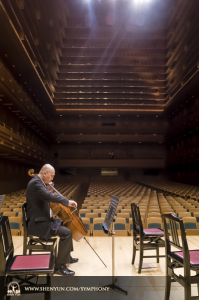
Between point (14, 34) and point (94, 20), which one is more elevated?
point (94, 20)

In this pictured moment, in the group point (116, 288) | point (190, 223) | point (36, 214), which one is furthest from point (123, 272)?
point (190, 223)

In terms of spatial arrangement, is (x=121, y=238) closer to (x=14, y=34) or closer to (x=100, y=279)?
(x=100, y=279)

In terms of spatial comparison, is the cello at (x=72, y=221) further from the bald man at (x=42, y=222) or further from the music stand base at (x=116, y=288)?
the music stand base at (x=116, y=288)

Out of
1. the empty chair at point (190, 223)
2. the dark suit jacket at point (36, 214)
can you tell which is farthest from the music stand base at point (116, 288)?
the empty chair at point (190, 223)

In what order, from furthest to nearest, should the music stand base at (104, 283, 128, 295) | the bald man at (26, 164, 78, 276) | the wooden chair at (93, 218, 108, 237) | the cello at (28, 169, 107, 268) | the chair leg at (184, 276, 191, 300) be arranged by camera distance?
1. the wooden chair at (93, 218, 108, 237)
2. the cello at (28, 169, 107, 268)
3. the bald man at (26, 164, 78, 276)
4. the music stand base at (104, 283, 128, 295)
5. the chair leg at (184, 276, 191, 300)

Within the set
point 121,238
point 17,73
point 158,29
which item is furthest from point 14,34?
point 158,29

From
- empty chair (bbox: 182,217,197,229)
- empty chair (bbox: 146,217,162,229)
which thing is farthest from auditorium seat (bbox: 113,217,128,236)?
empty chair (bbox: 182,217,197,229)

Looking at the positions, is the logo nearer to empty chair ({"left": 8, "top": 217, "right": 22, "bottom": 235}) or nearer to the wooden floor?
the wooden floor

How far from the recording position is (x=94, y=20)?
18.1 m

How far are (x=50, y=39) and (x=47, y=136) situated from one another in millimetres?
9471

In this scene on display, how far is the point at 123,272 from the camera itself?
3.14 m

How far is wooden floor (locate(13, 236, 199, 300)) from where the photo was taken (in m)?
2.57

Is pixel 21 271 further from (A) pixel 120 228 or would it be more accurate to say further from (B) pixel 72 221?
(A) pixel 120 228

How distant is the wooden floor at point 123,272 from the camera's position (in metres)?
2.57
